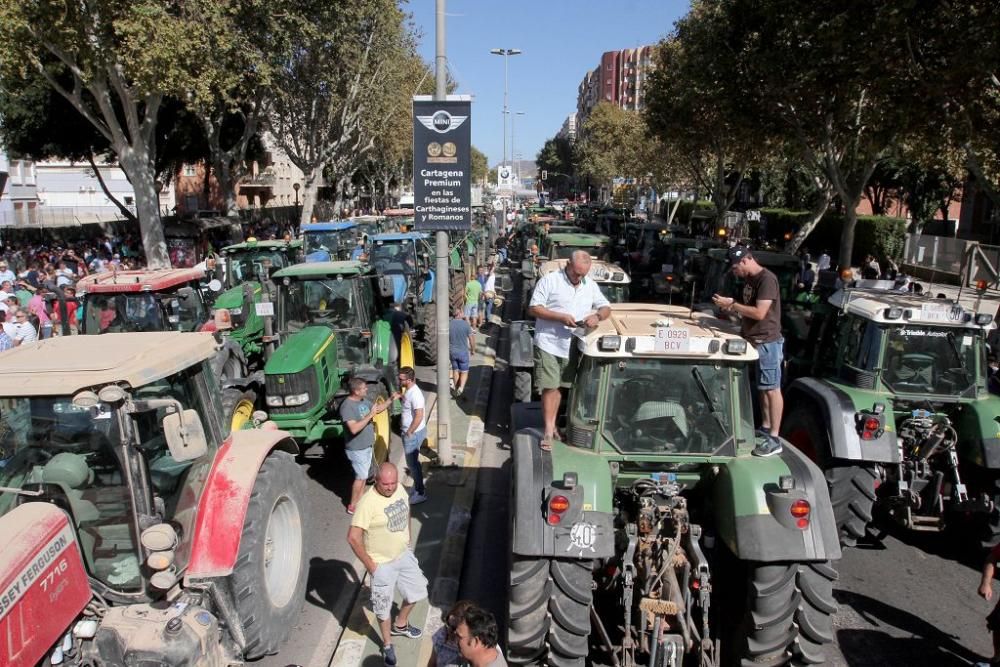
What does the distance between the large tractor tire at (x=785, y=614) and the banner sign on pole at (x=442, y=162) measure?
5.03 m

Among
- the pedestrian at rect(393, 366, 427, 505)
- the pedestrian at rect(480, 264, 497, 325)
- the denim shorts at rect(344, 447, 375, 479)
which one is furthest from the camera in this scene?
the pedestrian at rect(480, 264, 497, 325)

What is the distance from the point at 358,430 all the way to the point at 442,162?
3056 millimetres

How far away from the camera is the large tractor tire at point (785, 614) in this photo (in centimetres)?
441

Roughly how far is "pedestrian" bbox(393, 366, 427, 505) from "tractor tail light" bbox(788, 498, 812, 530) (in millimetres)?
4199

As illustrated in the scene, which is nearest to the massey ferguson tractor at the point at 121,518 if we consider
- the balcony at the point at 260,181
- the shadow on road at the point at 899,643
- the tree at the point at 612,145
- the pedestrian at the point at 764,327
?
the shadow on road at the point at 899,643

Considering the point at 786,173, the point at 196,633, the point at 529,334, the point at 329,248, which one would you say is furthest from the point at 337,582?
the point at 786,173

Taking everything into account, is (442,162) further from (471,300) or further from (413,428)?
(471,300)

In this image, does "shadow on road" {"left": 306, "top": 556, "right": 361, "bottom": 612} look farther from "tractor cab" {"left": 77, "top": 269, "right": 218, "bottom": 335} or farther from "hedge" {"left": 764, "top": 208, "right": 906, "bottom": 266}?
"hedge" {"left": 764, "top": 208, "right": 906, "bottom": 266}

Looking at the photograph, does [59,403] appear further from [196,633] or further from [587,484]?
[587,484]

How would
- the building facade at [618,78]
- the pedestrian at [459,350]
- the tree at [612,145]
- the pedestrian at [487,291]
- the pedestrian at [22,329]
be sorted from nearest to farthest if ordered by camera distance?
the pedestrian at [459,350]
the pedestrian at [22,329]
the pedestrian at [487,291]
the tree at [612,145]
the building facade at [618,78]

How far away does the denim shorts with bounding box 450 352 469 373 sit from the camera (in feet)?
37.8

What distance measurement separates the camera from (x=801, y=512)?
14.5ft

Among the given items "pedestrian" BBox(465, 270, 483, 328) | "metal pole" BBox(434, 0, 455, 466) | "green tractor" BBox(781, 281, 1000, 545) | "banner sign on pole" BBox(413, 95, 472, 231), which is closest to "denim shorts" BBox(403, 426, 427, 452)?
"metal pole" BBox(434, 0, 455, 466)

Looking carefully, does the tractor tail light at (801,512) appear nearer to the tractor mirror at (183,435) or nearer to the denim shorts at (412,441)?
the tractor mirror at (183,435)
